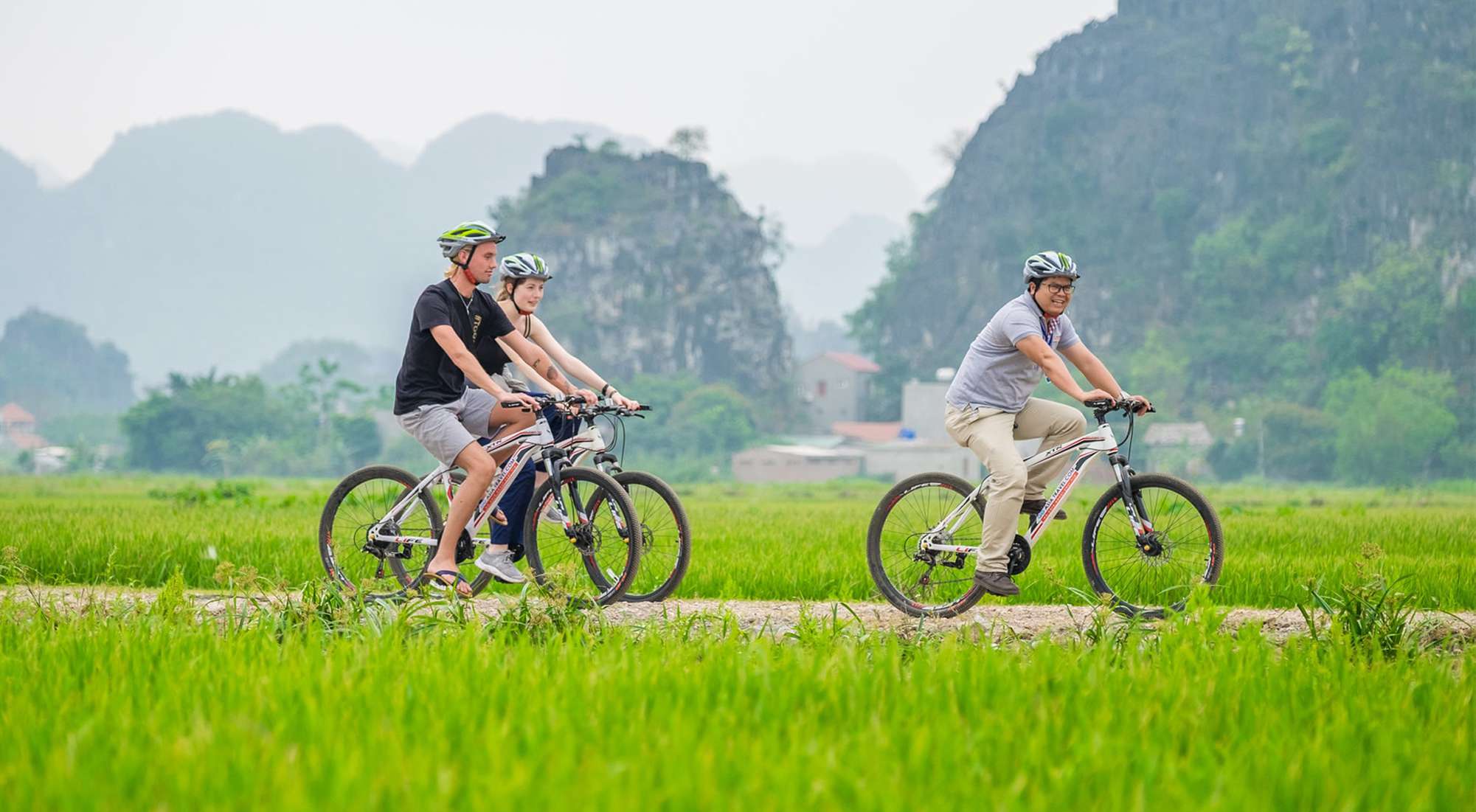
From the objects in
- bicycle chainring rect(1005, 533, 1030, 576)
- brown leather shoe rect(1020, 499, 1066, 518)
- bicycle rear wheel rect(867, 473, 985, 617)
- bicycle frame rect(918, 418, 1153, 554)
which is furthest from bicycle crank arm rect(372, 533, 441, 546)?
brown leather shoe rect(1020, 499, 1066, 518)

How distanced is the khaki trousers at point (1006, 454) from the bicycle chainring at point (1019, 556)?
0.07 meters

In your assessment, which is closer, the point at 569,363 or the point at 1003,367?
the point at 1003,367

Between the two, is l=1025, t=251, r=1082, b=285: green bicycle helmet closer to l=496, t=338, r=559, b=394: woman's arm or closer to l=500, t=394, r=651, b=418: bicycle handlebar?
l=500, t=394, r=651, b=418: bicycle handlebar

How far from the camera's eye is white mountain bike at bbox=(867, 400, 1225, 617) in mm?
6633

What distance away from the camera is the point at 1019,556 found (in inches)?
262

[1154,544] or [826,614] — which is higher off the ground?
[1154,544]

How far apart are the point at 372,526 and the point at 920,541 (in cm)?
307

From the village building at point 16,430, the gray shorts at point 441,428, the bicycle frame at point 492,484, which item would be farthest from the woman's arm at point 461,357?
the village building at point 16,430

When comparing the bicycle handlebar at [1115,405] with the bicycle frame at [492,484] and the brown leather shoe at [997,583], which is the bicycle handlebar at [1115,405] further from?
the bicycle frame at [492,484]

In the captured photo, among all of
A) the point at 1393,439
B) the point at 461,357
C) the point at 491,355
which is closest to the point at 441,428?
the point at 461,357

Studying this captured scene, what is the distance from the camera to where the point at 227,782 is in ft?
8.63

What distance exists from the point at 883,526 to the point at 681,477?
81867mm

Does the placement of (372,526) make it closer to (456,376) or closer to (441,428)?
(441,428)

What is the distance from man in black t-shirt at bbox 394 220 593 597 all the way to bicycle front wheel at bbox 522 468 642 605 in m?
0.22
